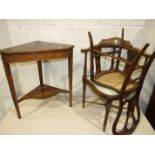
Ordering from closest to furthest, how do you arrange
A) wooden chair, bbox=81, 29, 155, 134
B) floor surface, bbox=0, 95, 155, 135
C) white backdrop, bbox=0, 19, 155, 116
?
wooden chair, bbox=81, 29, 155, 134
floor surface, bbox=0, 95, 155, 135
white backdrop, bbox=0, 19, 155, 116

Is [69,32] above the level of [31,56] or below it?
above

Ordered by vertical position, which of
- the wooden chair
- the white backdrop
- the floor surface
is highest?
the white backdrop

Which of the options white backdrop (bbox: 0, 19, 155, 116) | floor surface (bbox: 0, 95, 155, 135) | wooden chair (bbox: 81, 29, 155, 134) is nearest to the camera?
wooden chair (bbox: 81, 29, 155, 134)

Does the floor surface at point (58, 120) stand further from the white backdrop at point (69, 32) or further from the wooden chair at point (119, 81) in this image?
the white backdrop at point (69, 32)

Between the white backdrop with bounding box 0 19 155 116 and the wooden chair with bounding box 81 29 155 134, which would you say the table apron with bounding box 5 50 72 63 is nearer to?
the wooden chair with bounding box 81 29 155 134

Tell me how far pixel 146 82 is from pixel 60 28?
1.21 meters

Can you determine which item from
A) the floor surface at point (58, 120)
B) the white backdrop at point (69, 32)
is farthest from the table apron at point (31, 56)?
the floor surface at point (58, 120)

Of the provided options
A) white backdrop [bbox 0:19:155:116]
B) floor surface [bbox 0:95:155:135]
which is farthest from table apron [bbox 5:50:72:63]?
floor surface [bbox 0:95:155:135]

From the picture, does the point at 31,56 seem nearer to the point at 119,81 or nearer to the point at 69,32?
the point at 69,32

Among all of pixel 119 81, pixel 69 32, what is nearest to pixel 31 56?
pixel 69 32
